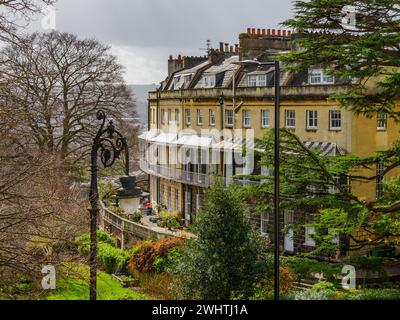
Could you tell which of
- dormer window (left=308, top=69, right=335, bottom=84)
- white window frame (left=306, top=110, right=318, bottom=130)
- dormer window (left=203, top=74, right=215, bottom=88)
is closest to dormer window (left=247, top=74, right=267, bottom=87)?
dormer window (left=308, top=69, right=335, bottom=84)

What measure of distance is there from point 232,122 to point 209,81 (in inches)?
178

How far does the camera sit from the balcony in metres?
36.6

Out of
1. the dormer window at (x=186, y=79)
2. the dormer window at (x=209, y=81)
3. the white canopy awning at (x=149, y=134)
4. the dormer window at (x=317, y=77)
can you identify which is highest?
the dormer window at (x=186, y=79)

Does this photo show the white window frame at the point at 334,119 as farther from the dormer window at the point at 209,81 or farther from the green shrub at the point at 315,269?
the green shrub at the point at 315,269

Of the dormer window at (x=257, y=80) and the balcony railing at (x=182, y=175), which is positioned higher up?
the dormer window at (x=257, y=80)

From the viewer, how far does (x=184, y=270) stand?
19.2 metres

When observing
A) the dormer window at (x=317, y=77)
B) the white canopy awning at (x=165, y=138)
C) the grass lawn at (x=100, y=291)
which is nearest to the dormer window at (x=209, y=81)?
the white canopy awning at (x=165, y=138)

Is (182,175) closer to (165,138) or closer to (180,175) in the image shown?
(180,175)

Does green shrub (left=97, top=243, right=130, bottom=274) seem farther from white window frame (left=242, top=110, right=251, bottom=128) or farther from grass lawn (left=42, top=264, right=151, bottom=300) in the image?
white window frame (left=242, top=110, right=251, bottom=128)

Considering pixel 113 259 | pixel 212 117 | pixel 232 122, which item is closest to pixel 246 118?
pixel 232 122

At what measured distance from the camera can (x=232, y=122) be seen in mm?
35188

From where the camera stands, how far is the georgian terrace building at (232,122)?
1097 inches
